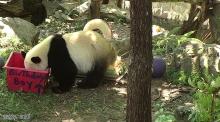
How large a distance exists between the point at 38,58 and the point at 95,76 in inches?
33.2

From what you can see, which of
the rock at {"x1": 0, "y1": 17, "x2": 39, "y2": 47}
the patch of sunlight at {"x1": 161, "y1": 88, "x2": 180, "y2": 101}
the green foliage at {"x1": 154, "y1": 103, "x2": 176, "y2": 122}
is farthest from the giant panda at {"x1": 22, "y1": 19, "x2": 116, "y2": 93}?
the rock at {"x1": 0, "y1": 17, "x2": 39, "y2": 47}

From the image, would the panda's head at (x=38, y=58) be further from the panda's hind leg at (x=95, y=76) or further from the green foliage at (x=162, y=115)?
the green foliage at (x=162, y=115)

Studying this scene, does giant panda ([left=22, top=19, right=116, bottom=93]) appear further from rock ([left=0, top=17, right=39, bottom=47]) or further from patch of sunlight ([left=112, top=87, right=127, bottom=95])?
rock ([left=0, top=17, right=39, bottom=47])

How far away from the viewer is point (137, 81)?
3.76m

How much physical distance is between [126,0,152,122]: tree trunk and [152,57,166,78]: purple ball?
2259 millimetres

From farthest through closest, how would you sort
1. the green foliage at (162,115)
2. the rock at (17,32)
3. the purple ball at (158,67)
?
the rock at (17,32) < the purple ball at (158,67) < the green foliage at (162,115)

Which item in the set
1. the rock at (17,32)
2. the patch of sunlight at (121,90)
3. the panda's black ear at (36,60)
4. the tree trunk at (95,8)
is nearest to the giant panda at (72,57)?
the panda's black ear at (36,60)

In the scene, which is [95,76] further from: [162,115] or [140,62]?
[140,62]

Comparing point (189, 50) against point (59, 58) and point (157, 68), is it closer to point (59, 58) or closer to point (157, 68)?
point (157, 68)

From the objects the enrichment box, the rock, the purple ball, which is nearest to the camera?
the enrichment box

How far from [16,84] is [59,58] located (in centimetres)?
67

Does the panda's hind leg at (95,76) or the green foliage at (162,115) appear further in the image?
the panda's hind leg at (95,76)

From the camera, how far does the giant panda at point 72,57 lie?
5.76 metres

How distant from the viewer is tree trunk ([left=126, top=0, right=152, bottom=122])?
363 centimetres
